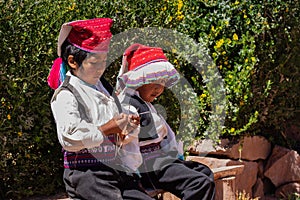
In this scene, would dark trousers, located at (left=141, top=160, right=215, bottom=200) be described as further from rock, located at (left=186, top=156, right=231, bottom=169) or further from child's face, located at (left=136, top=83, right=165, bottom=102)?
rock, located at (left=186, top=156, right=231, bottom=169)

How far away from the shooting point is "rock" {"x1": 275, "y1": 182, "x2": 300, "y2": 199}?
6.39 metres

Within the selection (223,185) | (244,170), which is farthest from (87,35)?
(244,170)

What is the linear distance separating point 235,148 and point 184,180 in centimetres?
207

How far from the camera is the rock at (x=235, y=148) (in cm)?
566

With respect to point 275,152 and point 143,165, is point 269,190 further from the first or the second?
point 143,165

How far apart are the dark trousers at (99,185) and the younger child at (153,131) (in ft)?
1.31

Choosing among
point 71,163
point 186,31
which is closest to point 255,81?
point 186,31

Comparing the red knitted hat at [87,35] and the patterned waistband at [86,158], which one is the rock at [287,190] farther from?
the red knitted hat at [87,35]

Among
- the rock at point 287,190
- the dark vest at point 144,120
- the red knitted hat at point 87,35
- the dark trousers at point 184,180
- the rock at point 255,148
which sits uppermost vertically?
the red knitted hat at point 87,35

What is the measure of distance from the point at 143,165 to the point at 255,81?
2160 mm

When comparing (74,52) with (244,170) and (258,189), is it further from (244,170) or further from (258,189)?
(258,189)

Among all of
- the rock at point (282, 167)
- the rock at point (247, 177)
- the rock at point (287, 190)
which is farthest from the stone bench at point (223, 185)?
the rock at point (287, 190)

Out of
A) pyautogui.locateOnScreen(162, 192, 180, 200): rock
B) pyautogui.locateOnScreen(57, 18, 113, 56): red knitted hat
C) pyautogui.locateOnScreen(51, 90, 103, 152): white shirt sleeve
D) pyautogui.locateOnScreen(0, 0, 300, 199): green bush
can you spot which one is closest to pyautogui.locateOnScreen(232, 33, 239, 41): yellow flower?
pyautogui.locateOnScreen(0, 0, 300, 199): green bush

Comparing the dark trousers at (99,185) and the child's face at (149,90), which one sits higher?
the child's face at (149,90)
